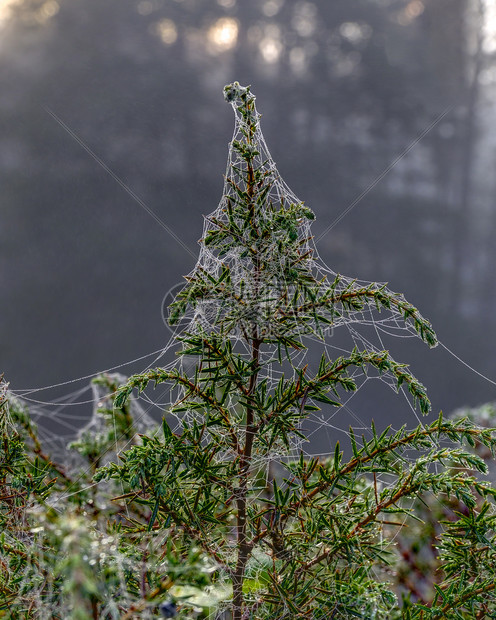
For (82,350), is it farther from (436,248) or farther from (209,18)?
(436,248)


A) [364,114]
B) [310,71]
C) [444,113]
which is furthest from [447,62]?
[310,71]

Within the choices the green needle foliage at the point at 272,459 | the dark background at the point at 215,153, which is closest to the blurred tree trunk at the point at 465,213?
the dark background at the point at 215,153

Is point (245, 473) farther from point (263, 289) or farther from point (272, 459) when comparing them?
point (263, 289)

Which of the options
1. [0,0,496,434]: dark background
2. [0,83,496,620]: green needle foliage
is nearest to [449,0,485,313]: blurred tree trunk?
[0,0,496,434]: dark background

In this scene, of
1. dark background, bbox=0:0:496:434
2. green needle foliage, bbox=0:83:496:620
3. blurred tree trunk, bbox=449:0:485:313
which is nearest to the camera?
green needle foliage, bbox=0:83:496:620

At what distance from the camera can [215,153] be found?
1.23 m

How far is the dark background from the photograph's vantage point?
1144mm

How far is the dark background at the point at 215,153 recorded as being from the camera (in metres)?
1.14

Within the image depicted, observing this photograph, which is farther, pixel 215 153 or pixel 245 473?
pixel 215 153

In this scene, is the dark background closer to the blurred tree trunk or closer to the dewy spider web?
the blurred tree trunk

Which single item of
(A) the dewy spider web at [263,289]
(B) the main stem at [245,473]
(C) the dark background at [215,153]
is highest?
(C) the dark background at [215,153]

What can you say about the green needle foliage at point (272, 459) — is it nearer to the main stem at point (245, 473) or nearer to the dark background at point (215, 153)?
the main stem at point (245, 473)

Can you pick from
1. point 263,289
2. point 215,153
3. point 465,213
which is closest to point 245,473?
point 263,289

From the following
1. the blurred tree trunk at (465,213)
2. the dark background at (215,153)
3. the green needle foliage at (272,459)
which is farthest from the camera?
the blurred tree trunk at (465,213)
